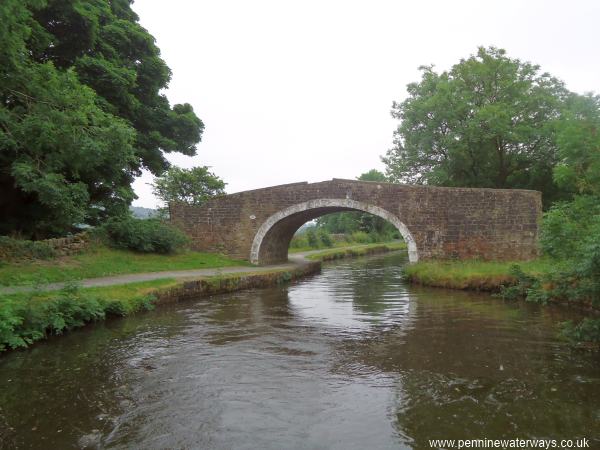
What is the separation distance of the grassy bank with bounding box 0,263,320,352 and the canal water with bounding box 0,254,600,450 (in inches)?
11.5

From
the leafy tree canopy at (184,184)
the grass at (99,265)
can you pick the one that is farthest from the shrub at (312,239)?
the grass at (99,265)

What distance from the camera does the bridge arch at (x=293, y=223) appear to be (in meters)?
18.2

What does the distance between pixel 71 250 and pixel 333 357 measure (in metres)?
10.5

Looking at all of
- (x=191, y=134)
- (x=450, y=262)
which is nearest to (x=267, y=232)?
(x=191, y=134)

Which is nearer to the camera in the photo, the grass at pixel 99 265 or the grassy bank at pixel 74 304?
the grassy bank at pixel 74 304

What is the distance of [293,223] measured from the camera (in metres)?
22.5

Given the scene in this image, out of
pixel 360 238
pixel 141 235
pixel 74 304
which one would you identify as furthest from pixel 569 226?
pixel 360 238

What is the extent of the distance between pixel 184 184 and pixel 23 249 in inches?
617

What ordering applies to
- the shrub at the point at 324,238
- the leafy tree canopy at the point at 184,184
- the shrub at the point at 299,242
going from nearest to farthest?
the leafy tree canopy at the point at 184,184, the shrub at the point at 299,242, the shrub at the point at 324,238

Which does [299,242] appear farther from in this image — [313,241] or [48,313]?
[48,313]

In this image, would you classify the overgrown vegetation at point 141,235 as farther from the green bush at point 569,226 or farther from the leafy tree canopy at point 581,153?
the leafy tree canopy at point 581,153

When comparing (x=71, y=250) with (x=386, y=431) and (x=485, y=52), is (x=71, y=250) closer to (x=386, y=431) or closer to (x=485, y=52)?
(x=386, y=431)

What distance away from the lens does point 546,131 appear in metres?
21.1

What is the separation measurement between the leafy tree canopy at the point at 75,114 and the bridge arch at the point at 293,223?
5.45 m
